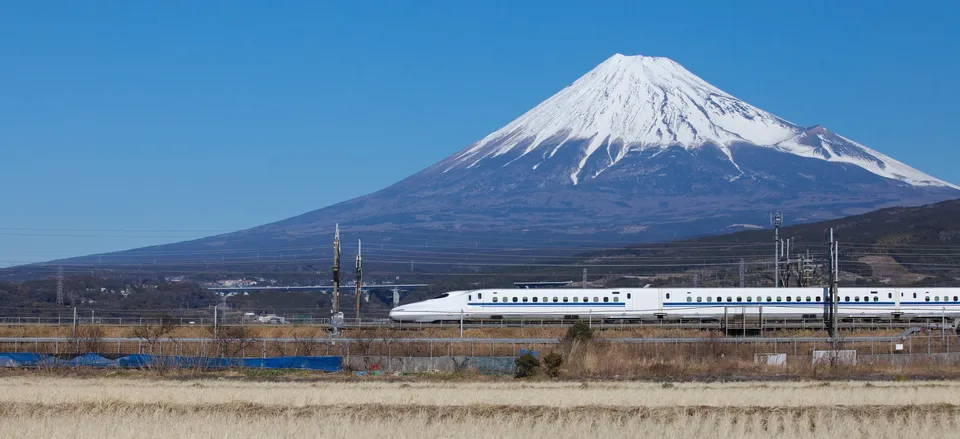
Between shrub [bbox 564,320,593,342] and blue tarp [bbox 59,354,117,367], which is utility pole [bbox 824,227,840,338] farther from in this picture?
blue tarp [bbox 59,354,117,367]

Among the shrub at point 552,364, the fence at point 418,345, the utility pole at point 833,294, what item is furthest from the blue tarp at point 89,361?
the utility pole at point 833,294

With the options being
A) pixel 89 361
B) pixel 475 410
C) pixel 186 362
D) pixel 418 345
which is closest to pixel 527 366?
pixel 418 345

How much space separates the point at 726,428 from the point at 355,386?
16.2 metres

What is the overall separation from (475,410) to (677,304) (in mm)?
43727

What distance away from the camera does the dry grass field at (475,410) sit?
23.7 metres

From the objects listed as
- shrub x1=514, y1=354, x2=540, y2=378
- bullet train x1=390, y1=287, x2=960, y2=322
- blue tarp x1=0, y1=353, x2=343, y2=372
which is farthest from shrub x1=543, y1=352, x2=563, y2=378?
bullet train x1=390, y1=287, x2=960, y2=322

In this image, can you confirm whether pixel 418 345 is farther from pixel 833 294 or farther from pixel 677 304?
pixel 677 304

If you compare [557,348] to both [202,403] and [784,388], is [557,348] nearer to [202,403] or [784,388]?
[784,388]

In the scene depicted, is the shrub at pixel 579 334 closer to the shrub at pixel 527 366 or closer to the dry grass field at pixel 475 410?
the shrub at pixel 527 366

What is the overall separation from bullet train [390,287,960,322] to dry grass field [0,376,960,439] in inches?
1220

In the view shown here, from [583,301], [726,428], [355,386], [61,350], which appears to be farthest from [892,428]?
[583,301]

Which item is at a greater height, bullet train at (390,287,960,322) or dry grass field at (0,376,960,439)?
bullet train at (390,287,960,322)

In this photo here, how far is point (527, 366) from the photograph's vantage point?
43.5 m

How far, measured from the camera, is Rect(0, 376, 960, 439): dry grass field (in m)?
23.7
